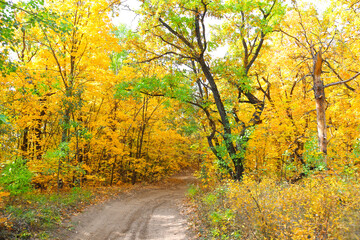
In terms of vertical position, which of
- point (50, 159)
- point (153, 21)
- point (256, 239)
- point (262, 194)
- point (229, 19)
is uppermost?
point (229, 19)

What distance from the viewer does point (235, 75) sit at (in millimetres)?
10055

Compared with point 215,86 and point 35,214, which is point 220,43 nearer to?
point 215,86

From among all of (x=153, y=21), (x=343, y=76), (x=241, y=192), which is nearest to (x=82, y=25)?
(x=153, y=21)

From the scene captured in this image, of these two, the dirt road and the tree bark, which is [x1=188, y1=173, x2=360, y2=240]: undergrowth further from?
the tree bark

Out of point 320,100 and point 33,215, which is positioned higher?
point 320,100

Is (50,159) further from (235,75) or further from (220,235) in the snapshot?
(235,75)

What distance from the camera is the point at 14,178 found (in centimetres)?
738

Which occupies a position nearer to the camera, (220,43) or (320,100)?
(320,100)

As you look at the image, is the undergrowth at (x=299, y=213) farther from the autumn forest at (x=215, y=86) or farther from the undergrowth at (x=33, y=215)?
the undergrowth at (x=33, y=215)

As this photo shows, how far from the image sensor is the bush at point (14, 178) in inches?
289

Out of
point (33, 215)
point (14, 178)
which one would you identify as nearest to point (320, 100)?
point (33, 215)

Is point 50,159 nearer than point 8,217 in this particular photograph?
No

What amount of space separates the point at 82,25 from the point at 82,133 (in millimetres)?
5968

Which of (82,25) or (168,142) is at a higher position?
(82,25)
